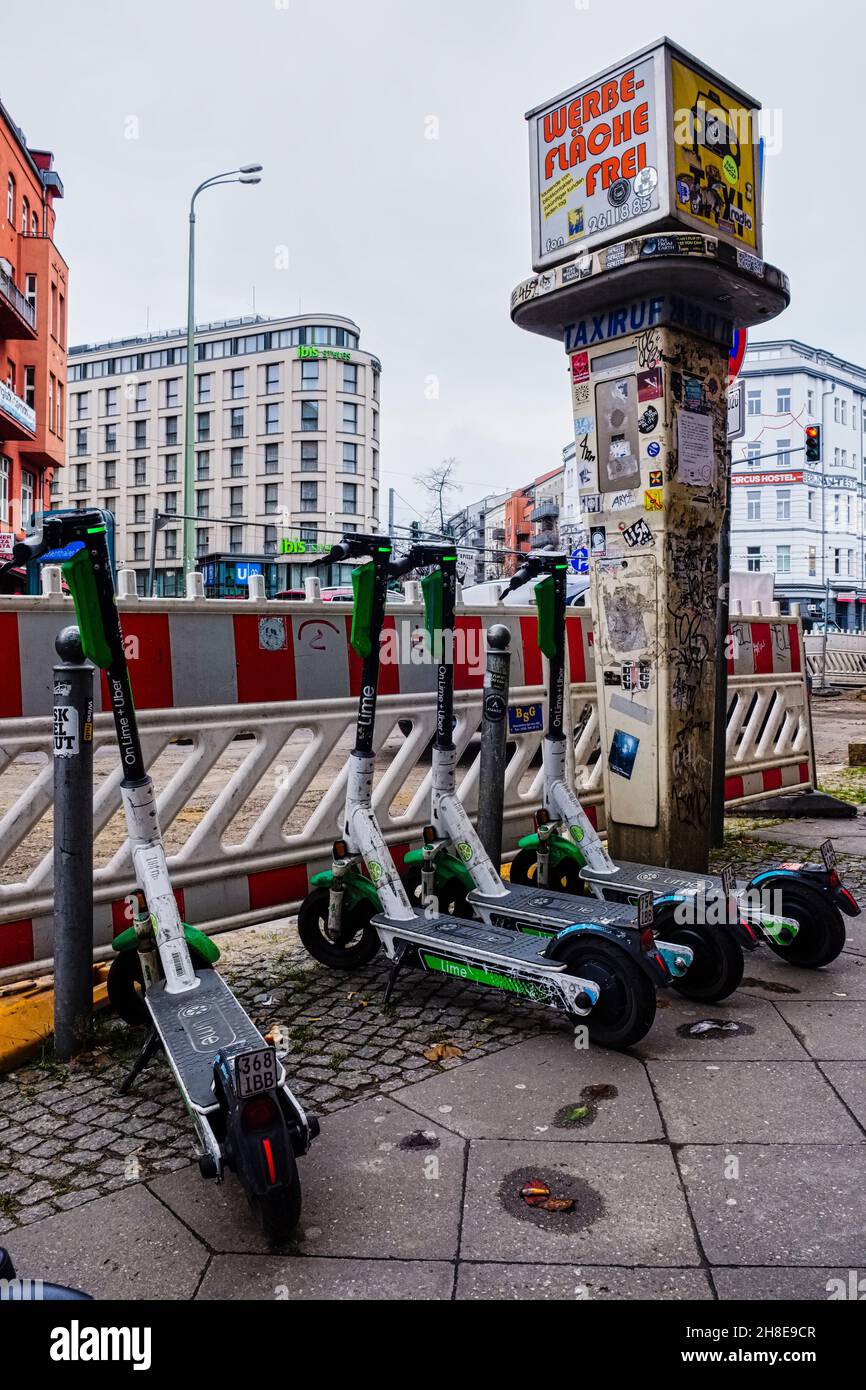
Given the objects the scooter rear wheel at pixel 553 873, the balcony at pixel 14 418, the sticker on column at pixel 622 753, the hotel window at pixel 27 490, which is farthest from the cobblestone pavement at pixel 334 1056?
the hotel window at pixel 27 490

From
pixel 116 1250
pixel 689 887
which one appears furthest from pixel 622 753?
pixel 116 1250

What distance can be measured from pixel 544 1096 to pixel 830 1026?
48.7 inches

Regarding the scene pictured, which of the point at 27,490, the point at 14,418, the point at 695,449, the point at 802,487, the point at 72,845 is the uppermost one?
the point at 802,487

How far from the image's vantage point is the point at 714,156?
17.6 feet

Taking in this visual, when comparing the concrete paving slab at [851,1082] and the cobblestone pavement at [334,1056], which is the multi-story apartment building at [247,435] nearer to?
the cobblestone pavement at [334,1056]

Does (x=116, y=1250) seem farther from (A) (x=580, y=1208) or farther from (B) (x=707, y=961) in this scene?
(B) (x=707, y=961)

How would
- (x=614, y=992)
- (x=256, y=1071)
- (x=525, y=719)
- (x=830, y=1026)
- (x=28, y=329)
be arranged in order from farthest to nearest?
(x=28, y=329) < (x=525, y=719) < (x=830, y=1026) < (x=614, y=992) < (x=256, y=1071)

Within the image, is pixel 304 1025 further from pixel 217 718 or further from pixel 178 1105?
pixel 217 718

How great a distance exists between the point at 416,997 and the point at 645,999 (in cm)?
108

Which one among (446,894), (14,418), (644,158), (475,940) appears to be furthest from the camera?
(14,418)

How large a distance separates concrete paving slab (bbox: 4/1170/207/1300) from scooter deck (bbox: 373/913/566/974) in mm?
1469

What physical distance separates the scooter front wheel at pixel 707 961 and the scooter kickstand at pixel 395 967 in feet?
3.38

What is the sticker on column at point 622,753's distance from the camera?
5453mm

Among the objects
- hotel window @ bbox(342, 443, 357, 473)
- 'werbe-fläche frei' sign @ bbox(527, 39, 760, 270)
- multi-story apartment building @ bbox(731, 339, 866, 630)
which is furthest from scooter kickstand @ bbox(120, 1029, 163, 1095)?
multi-story apartment building @ bbox(731, 339, 866, 630)
